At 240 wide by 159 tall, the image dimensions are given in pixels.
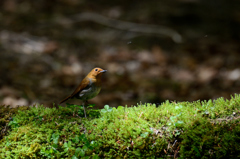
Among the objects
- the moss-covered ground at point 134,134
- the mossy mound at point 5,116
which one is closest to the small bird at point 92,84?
the moss-covered ground at point 134,134

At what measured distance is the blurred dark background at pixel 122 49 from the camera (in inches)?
217

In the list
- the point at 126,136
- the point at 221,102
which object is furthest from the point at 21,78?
the point at 221,102

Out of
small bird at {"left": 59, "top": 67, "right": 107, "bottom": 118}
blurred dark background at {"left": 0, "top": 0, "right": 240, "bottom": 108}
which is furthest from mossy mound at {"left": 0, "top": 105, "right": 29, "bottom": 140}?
blurred dark background at {"left": 0, "top": 0, "right": 240, "bottom": 108}

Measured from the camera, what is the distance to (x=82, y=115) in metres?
2.96

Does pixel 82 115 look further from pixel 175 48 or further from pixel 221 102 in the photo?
pixel 175 48

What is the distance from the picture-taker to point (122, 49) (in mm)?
6965

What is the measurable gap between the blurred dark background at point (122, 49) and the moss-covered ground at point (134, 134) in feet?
8.01

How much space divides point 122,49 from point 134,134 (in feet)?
15.5

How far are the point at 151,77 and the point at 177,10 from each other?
9.88ft

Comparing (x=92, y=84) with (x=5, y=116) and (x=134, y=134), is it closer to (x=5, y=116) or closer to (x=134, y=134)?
(x=134, y=134)

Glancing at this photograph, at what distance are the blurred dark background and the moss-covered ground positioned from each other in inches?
96.1

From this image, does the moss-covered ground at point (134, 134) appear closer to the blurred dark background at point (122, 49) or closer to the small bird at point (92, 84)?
the small bird at point (92, 84)

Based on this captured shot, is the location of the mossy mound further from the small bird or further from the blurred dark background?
the blurred dark background

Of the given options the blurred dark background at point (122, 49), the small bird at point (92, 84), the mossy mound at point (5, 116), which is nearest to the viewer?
the mossy mound at point (5, 116)
